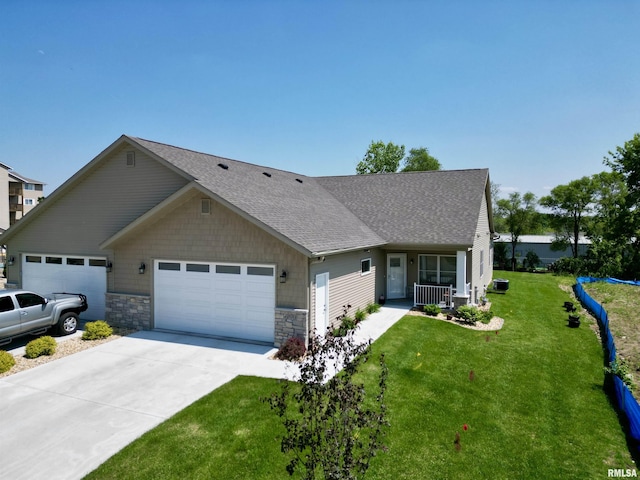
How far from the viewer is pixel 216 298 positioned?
12.0 m

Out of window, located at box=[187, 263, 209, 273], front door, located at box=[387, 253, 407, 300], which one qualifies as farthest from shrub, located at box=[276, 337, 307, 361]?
front door, located at box=[387, 253, 407, 300]

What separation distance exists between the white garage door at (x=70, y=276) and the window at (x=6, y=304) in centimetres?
365

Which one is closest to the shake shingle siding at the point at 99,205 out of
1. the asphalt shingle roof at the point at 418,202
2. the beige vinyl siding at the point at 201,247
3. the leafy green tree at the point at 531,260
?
the beige vinyl siding at the point at 201,247

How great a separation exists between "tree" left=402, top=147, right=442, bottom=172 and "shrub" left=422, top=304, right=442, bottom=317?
41838 mm

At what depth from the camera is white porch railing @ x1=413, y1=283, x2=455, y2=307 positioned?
1606cm

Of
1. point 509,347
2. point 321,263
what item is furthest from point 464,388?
point 321,263

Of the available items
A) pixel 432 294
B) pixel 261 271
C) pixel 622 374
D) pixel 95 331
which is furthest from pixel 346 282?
pixel 95 331

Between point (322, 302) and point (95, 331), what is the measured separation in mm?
7237

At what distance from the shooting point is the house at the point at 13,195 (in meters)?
53.1

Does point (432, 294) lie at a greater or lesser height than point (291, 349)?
greater

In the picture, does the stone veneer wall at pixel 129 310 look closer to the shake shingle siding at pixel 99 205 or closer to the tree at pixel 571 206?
the shake shingle siding at pixel 99 205

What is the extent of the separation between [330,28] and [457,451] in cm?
1382

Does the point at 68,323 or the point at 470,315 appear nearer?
the point at 68,323

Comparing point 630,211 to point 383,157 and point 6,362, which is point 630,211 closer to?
point 383,157
